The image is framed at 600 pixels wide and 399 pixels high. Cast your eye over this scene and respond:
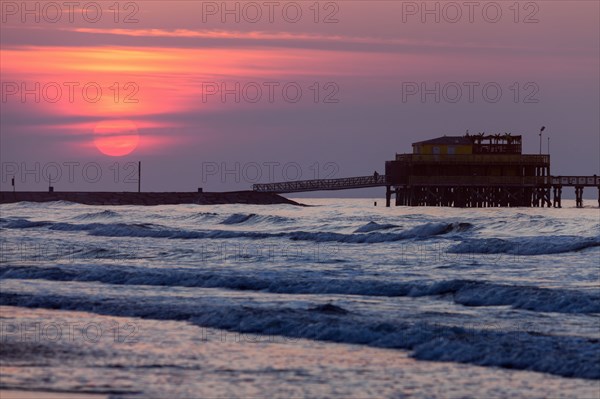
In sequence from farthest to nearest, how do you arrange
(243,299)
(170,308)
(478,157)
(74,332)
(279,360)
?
(478,157)
(243,299)
(170,308)
(74,332)
(279,360)

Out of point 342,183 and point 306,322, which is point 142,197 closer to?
point 342,183

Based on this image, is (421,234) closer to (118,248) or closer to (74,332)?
(118,248)

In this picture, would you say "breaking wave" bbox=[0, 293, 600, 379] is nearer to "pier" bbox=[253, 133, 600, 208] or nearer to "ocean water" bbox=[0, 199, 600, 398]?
"ocean water" bbox=[0, 199, 600, 398]

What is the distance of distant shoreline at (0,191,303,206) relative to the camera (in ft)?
370

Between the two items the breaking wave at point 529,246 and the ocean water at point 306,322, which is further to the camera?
the breaking wave at point 529,246

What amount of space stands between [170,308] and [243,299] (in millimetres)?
2323

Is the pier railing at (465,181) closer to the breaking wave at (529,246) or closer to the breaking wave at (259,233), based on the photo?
the breaking wave at (259,233)

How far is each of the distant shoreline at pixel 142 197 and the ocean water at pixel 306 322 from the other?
7339 centimetres

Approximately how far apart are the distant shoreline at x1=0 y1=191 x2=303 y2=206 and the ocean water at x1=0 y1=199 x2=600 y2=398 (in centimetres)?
7339

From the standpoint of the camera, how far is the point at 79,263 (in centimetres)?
3359

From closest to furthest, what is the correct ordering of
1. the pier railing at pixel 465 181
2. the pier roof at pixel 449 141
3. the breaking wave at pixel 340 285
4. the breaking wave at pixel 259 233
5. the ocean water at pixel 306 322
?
the ocean water at pixel 306 322 < the breaking wave at pixel 340 285 < the breaking wave at pixel 259 233 < the pier railing at pixel 465 181 < the pier roof at pixel 449 141

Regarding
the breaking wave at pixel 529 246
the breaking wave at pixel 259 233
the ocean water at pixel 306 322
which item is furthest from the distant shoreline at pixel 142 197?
the ocean water at pixel 306 322

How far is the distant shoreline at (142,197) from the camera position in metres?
113

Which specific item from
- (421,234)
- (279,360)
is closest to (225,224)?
(421,234)
